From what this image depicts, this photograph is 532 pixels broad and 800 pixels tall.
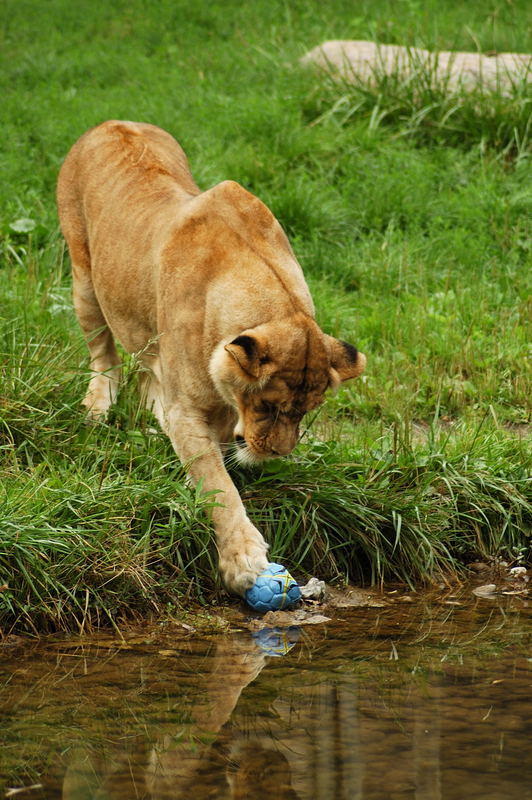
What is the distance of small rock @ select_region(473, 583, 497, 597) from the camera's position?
5.14 meters

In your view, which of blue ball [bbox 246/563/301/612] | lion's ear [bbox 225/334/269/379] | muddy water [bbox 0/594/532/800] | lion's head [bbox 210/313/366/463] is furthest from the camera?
blue ball [bbox 246/563/301/612]

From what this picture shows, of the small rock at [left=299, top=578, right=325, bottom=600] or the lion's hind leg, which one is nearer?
the small rock at [left=299, top=578, right=325, bottom=600]

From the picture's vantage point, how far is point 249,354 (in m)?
4.52

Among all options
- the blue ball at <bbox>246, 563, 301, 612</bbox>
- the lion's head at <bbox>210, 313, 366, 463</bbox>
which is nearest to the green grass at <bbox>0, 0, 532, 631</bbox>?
the blue ball at <bbox>246, 563, 301, 612</bbox>

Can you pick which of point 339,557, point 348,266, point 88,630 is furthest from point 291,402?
point 348,266

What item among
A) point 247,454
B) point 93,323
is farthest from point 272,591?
point 93,323

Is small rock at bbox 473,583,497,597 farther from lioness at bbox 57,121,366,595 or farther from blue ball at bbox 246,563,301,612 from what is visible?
lioness at bbox 57,121,366,595

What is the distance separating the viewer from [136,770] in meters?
3.21

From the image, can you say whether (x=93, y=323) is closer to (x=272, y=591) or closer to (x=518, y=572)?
(x=272, y=591)

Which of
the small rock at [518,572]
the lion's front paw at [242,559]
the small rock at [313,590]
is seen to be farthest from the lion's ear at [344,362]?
the small rock at [518,572]

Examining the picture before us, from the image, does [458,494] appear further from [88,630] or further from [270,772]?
[270,772]

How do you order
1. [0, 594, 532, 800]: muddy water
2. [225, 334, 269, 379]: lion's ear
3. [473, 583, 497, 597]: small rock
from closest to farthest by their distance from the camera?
[0, 594, 532, 800]: muddy water, [225, 334, 269, 379]: lion's ear, [473, 583, 497, 597]: small rock

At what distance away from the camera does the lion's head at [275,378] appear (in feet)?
15.1

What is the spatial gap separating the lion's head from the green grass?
0.41 metres
